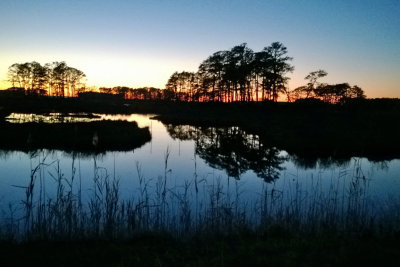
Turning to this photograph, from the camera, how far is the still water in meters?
12.8

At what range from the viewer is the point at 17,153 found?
1973cm

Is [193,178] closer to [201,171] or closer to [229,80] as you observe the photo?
[201,171]

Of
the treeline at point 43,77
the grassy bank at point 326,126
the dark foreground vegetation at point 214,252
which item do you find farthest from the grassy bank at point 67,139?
the treeline at point 43,77

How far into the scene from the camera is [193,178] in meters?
15.4

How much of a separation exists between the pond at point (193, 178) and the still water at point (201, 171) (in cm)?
4

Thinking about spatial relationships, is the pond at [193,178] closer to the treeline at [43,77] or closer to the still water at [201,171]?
the still water at [201,171]

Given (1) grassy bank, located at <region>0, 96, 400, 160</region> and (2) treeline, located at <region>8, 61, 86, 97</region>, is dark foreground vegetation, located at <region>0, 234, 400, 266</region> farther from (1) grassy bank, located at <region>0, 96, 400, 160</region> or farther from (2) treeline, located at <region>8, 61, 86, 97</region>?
(2) treeline, located at <region>8, 61, 86, 97</region>

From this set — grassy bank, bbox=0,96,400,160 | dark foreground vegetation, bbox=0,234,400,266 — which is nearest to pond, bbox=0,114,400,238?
dark foreground vegetation, bbox=0,234,400,266

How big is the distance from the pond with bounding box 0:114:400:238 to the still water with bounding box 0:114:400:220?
4 cm

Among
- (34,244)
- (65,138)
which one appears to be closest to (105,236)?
(34,244)

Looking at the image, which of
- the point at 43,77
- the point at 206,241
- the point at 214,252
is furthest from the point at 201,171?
the point at 43,77

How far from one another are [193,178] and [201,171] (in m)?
1.99

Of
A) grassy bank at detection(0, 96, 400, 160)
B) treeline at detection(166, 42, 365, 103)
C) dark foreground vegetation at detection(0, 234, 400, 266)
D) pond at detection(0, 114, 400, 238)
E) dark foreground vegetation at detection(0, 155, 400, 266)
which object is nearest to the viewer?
dark foreground vegetation at detection(0, 234, 400, 266)

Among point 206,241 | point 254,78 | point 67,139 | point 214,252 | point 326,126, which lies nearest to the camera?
point 214,252
